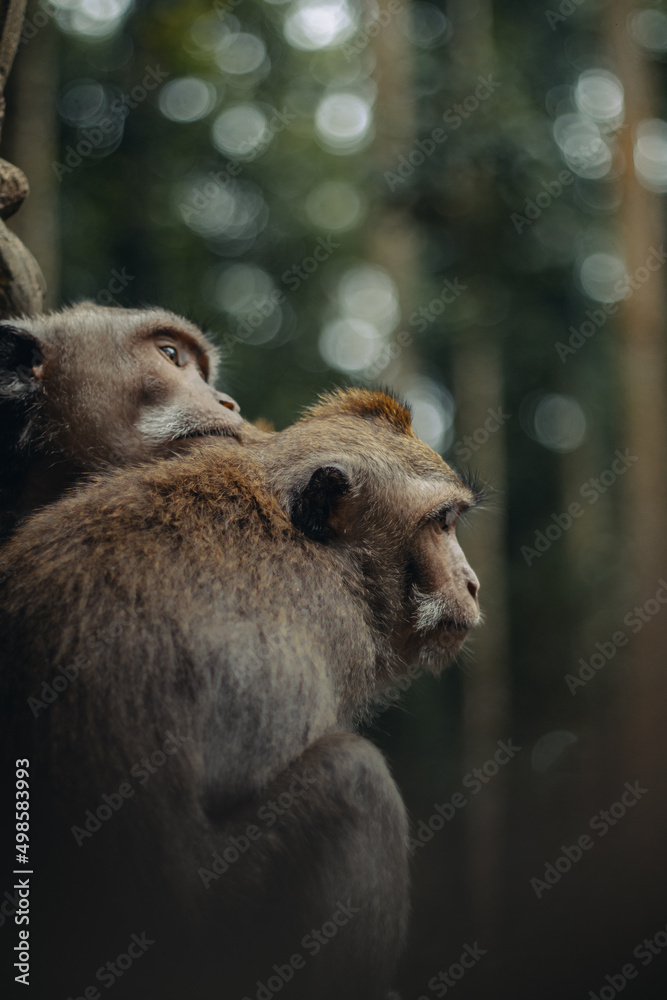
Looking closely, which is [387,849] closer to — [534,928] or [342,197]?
[534,928]

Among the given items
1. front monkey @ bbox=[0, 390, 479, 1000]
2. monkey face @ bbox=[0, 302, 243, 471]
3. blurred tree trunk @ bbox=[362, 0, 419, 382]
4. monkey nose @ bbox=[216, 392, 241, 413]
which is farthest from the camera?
blurred tree trunk @ bbox=[362, 0, 419, 382]

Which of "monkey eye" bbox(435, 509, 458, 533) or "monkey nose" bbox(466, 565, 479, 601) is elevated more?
"monkey eye" bbox(435, 509, 458, 533)

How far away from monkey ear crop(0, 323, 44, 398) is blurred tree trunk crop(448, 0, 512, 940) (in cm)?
947

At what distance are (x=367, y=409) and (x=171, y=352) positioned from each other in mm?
1530

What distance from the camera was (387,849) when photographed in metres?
3.24

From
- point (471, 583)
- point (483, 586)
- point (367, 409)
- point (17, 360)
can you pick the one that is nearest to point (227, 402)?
point (367, 409)

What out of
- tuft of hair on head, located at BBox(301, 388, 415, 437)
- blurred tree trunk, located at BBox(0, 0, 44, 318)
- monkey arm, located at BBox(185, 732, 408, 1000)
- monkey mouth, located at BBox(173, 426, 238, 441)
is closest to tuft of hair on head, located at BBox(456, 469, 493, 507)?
tuft of hair on head, located at BBox(301, 388, 415, 437)

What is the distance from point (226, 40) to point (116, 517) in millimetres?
13417

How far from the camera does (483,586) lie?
45.7ft

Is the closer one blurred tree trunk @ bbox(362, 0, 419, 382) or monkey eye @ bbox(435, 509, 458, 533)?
monkey eye @ bbox(435, 509, 458, 533)

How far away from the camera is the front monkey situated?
2.95m

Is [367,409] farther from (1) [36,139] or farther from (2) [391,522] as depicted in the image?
(1) [36,139]

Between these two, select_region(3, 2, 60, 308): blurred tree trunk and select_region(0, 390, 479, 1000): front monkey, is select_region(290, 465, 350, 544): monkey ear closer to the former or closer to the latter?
select_region(0, 390, 479, 1000): front monkey

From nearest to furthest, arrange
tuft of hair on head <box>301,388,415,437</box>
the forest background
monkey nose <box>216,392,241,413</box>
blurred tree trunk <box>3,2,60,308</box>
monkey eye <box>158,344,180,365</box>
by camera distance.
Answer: tuft of hair on head <box>301,388,415,437</box>, monkey nose <box>216,392,241,413</box>, monkey eye <box>158,344,180,365</box>, blurred tree trunk <box>3,2,60,308</box>, the forest background
